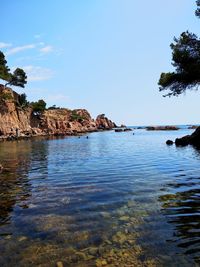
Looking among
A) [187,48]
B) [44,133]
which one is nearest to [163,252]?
[187,48]

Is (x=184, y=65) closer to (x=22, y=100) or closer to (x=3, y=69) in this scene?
(x=3, y=69)

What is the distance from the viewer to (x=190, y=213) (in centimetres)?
995

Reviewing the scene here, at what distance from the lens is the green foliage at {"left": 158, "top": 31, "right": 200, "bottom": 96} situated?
32.8 m

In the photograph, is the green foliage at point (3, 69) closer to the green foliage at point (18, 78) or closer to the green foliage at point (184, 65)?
the green foliage at point (18, 78)

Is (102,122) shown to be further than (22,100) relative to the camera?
Yes

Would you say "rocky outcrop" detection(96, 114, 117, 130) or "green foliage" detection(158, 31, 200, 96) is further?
"rocky outcrop" detection(96, 114, 117, 130)

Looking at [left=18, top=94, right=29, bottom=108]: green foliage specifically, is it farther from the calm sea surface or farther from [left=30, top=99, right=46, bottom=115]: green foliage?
the calm sea surface

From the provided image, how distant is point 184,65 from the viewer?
34344mm

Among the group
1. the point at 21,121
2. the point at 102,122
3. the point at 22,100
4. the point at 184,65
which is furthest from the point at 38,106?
the point at 184,65

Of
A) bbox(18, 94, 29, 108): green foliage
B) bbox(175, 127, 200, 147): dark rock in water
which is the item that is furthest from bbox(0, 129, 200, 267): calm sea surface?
bbox(18, 94, 29, 108): green foliage

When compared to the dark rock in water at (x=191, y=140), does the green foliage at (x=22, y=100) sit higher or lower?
higher

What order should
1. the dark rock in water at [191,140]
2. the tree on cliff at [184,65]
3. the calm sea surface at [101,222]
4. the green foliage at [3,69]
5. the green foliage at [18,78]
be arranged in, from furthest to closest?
the green foliage at [18,78] < the green foliage at [3,69] < the dark rock in water at [191,140] < the tree on cliff at [184,65] < the calm sea surface at [101,222]

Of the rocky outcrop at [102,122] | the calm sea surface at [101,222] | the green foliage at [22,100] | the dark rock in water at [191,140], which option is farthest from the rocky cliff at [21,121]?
the calm sea surface at [101,222]

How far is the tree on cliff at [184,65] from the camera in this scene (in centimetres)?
3272
